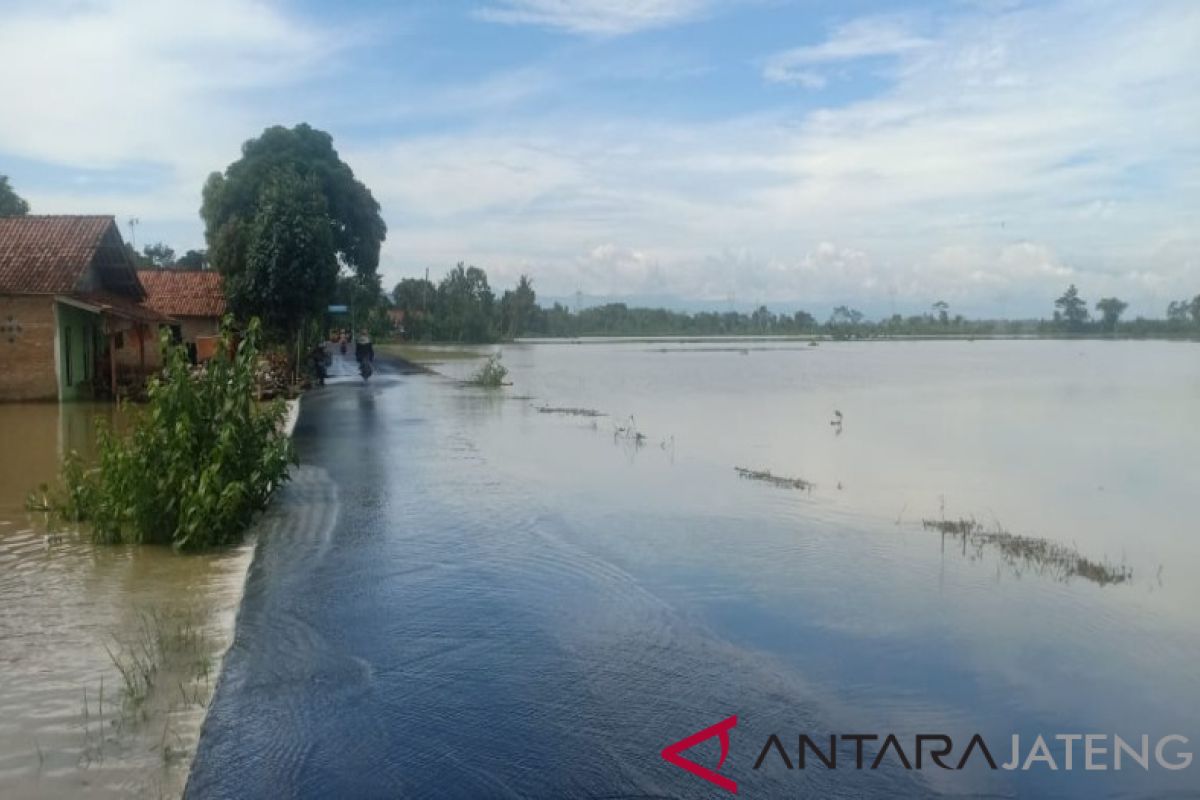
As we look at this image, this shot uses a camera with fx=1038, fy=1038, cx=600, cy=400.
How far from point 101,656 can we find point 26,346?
1946cm

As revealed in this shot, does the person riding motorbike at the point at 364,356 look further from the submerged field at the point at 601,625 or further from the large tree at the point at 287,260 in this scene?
the submerged field at the point at 601,625

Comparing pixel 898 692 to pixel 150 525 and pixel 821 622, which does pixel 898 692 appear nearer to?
pixel 821 622

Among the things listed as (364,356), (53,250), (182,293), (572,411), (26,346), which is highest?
(53,250)

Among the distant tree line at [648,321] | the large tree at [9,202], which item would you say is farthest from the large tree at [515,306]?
the large tree at [9,202]

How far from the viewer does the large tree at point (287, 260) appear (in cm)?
2867

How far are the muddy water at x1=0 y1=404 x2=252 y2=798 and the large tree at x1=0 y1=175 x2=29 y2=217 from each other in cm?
3649

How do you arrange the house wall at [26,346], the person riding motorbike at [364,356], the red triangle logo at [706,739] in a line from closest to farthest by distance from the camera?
the red triangle logo at [706,739] → the house wall at [26,346] → the person riding motorbike at [364,356]

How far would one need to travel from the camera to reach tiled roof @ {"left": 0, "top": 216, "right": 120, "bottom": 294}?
2319cm

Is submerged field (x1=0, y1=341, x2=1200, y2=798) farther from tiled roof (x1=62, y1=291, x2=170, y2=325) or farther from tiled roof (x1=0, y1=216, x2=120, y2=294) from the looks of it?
tiled roof (x1=0, y1=216, x2=120, y2=294)

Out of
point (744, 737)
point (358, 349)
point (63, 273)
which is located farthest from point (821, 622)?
point (358, 349)

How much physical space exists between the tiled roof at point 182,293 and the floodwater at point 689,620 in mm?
23408

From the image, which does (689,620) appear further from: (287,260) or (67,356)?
(287,260)

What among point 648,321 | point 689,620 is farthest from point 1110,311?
point 689,620

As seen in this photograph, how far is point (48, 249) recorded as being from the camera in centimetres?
2442
